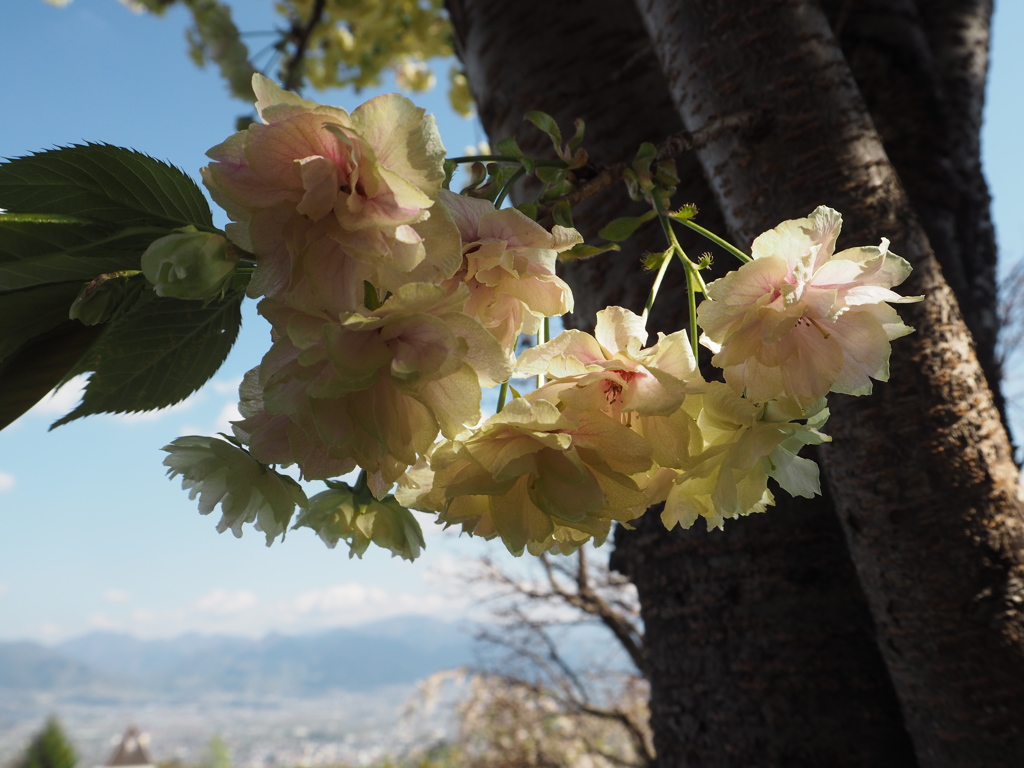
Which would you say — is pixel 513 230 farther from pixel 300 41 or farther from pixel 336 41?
pixel 336 41

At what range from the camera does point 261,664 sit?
6519cm

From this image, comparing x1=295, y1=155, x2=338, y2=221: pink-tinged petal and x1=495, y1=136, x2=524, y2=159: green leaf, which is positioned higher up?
x1=495, y1=136, x2=524, y2=159: green leaf

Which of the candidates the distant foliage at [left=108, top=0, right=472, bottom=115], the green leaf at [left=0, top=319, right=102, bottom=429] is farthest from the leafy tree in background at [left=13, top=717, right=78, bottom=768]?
the green leaf at [left=0, top=319, right=102, bottom=429]

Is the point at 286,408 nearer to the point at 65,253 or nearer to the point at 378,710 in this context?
the point at 65,253

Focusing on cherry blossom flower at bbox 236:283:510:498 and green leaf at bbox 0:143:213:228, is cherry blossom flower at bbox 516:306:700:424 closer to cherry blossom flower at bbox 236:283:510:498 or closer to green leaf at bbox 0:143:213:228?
cherry blossom flower at bbox 236:283:510:498

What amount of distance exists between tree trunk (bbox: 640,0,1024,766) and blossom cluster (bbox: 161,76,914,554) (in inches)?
11.7

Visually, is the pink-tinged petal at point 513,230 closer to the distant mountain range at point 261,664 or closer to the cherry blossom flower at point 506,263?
the cherry blossom flower at point 506,263

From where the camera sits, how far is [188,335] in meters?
0.44

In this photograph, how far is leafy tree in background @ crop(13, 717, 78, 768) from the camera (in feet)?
46.0

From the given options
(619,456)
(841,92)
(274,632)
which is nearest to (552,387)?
(619,456)

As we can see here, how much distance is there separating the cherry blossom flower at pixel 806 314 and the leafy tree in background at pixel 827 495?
18 cm

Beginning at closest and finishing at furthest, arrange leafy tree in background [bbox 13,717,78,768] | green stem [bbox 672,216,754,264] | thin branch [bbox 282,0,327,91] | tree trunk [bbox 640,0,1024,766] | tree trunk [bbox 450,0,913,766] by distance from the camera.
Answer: green stem [bbox 672,216,754,264]
tree trunk [bbox 640,0,1024,766]
tree trunk [bbox 450,0,913,766]
thin branch [bbox 282,0,327,91]
leafy tree in background [bbox 13,717,78,768]

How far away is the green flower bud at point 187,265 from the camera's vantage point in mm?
299

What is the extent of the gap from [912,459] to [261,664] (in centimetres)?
7364
